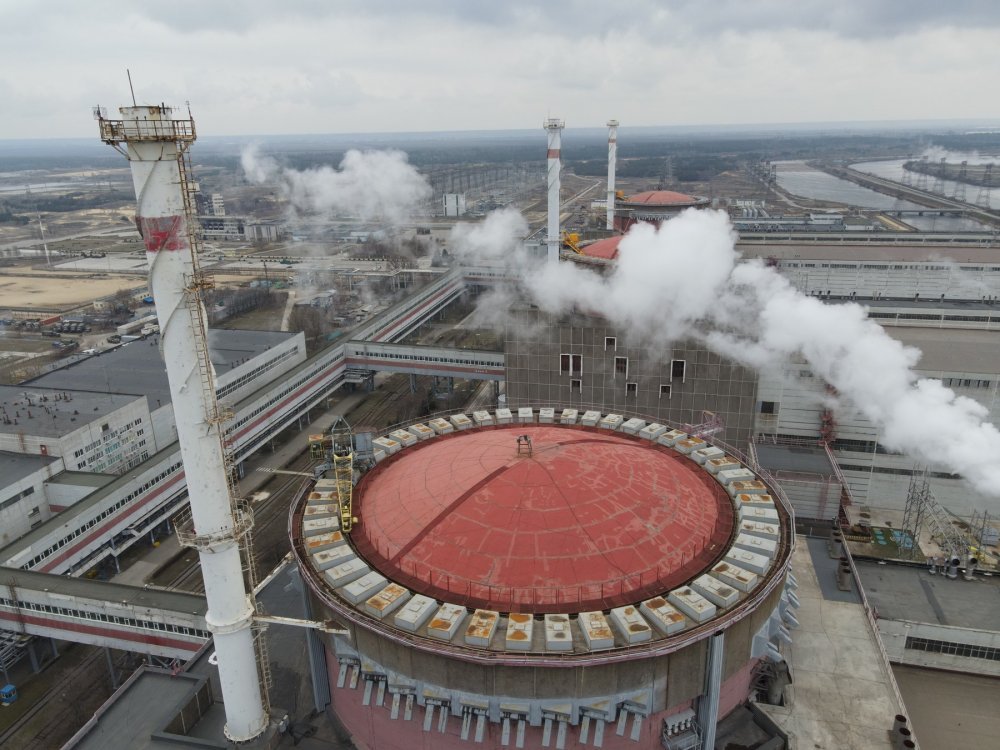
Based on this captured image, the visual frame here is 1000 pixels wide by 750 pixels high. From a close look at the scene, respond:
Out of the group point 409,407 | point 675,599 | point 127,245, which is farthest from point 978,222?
point 127,245

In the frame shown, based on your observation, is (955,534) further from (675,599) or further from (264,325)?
(264,325)

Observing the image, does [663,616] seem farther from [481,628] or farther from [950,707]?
[950,707]

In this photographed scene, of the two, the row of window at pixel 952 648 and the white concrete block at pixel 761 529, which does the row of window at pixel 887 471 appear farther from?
the white concrete block at pixel 761 529

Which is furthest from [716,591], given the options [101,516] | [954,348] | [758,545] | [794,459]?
[101,516]

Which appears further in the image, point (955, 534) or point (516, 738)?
point (955, 534)

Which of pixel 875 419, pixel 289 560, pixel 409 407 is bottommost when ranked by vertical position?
pixel 409 407
